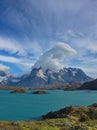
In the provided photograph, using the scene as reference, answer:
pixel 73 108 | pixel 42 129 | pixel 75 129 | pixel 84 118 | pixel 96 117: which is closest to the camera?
pixel 42 129

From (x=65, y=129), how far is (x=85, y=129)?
3.85 metres

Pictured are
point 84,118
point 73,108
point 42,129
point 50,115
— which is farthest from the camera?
point 73,108

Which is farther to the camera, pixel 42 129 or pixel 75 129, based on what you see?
pixel 75 129

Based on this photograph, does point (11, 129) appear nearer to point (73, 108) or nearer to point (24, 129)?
point (24, 129)

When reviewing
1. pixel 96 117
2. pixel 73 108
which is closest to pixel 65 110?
pixel 73 108

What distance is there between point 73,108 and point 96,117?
18.8 m

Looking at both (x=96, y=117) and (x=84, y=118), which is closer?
(x=84, y=118)

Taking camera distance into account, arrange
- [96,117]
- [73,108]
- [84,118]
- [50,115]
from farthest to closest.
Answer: [73,108] → [50,115] → [96,117] → [84,118]

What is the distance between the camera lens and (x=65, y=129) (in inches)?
1465

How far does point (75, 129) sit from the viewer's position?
36.1 meters

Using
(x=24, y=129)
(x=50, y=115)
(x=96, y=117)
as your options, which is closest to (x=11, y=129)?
(x=24, y=129)

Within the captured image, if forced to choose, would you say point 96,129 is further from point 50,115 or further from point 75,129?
point 50,115

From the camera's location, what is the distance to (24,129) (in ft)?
114

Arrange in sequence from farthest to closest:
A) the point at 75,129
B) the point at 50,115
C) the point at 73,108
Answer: the point at 73,108 < the point at 50,115 < the point at 75,129
